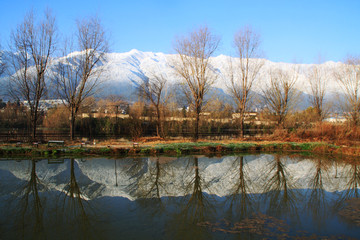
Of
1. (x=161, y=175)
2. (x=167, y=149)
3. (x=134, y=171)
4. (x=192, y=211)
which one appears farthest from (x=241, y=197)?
(x=167, y=149)

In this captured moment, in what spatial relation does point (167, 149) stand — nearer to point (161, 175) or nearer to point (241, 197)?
point (161, 175)

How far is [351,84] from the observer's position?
30578 mm

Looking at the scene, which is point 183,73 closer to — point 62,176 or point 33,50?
point 33,50

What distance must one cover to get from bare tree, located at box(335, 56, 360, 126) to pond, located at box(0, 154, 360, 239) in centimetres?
1991

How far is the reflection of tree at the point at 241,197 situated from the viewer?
23.2 feet

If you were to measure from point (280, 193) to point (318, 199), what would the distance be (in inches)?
44.1

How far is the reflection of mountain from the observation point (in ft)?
29.7

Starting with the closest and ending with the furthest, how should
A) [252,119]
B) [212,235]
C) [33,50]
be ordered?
1. [212,235]
2. [33,50]
3. [252,119]

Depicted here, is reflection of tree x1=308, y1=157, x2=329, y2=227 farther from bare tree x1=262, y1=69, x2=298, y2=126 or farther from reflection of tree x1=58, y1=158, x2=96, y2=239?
bare tree x1=262, y1=69, x2=298, y2=126

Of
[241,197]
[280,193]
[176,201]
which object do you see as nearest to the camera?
[176,201]

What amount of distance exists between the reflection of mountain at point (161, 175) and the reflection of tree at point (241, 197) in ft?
0.12

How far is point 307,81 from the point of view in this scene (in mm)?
33906

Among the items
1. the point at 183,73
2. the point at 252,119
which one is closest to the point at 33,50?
the point at 183,73

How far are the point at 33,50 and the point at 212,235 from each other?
65.9 feet
